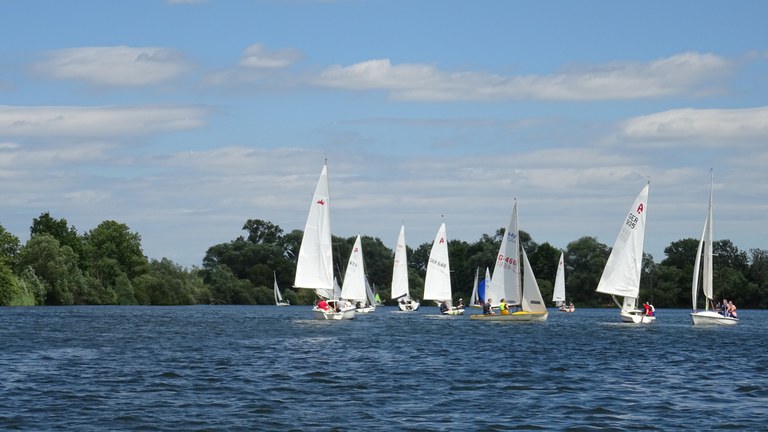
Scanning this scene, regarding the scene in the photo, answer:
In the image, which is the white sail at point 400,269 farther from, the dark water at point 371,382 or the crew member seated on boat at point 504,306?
the dark water at point 371,382

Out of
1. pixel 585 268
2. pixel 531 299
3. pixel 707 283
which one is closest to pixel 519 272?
pixel 531 299

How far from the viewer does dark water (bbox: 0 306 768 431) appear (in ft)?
89.0

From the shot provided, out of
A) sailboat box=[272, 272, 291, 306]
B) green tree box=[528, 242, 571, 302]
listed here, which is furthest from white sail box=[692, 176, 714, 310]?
sailboat box=[272, 272, 291, 306]

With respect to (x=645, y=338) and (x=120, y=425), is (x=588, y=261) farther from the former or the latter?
(x=120, y=425)

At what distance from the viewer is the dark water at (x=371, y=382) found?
89.0ft

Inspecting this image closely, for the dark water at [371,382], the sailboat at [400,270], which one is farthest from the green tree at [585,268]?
the dark water at [371,382]

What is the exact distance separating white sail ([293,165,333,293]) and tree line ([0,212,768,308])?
4586cm

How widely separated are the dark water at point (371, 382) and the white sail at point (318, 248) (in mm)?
14032

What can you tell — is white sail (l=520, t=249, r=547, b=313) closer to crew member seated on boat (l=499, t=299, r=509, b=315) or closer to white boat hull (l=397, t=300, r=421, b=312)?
crew member seated on boat (l=499, t=299, r=509, b=315)

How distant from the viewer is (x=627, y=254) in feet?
243

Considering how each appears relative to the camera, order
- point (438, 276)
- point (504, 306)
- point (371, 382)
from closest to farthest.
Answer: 1. point (371, 382)
2. point (504, 306)
3. point (438, 276)

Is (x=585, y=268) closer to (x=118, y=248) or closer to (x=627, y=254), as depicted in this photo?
(x=118, y=248)

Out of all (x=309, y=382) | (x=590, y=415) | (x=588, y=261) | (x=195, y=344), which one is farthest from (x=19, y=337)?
(x=588, y=261)

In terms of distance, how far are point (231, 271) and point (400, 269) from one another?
64.9 meters
